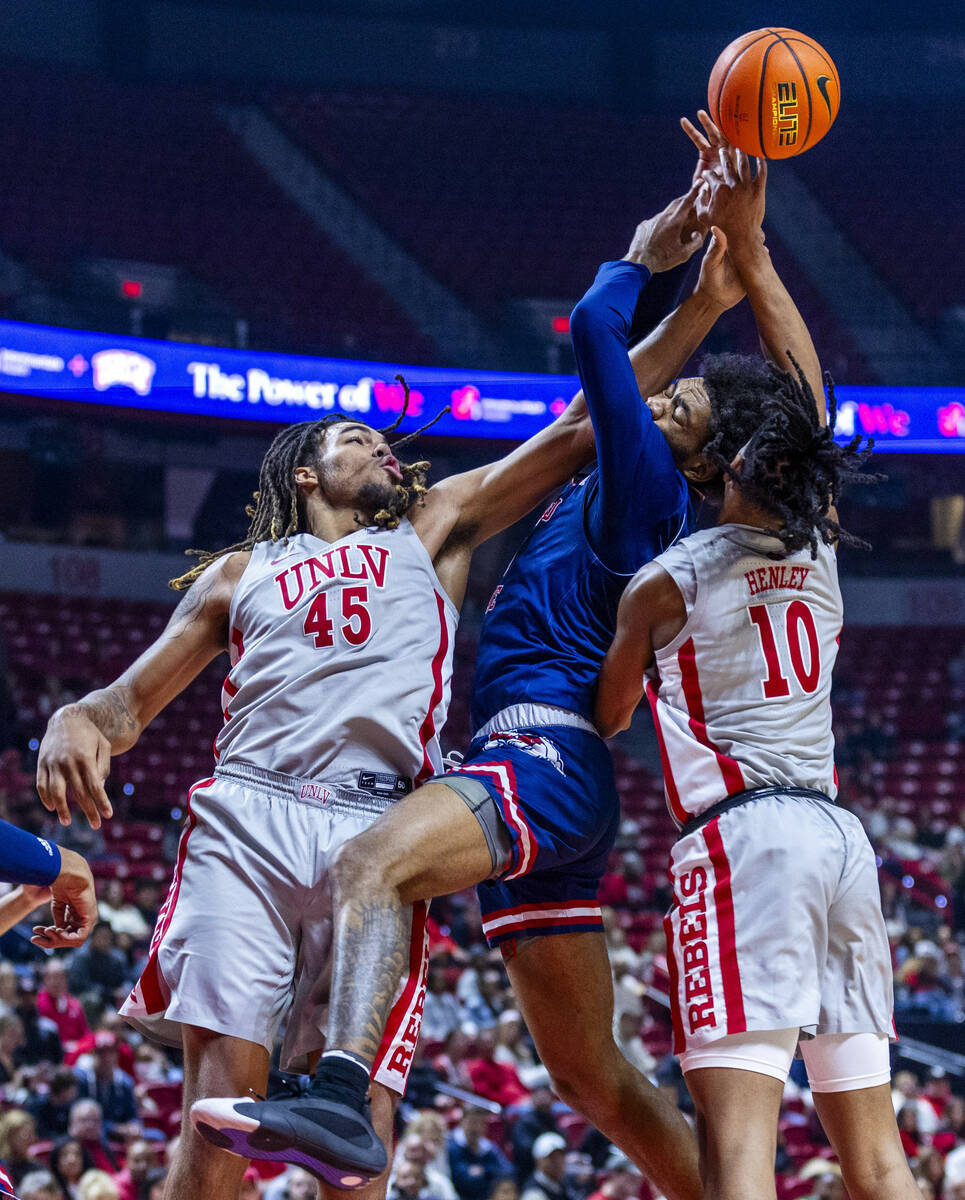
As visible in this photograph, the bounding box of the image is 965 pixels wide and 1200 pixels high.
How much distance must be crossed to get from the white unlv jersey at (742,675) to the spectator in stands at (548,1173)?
Answer: 17.7 ft

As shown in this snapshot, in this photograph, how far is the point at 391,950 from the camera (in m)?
2.84

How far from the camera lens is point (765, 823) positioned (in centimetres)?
291

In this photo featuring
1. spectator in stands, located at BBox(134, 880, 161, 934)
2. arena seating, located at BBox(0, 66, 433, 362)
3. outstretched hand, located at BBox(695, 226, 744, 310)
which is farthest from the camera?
arena seating, located at BBox(0, 66, 433, 362)

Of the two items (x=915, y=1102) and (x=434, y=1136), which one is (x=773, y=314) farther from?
(x=915, y=1102)

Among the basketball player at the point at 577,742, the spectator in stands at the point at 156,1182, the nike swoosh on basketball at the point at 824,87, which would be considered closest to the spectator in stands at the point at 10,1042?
the spectator in stands at the point at 156,1182

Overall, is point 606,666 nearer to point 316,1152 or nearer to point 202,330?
point 316,1152

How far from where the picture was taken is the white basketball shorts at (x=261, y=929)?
304 cm

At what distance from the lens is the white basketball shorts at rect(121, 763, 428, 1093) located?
304cm

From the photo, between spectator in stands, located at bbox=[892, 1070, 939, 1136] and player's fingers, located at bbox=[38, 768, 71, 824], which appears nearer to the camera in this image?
player's fingers, located at bbox=[38, 768, 71, 824]

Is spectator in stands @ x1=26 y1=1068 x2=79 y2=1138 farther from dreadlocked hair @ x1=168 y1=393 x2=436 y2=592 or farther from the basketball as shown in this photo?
the basketball

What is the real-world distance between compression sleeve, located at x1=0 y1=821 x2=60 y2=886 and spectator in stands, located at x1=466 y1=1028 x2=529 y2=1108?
252 inches

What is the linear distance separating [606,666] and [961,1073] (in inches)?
303

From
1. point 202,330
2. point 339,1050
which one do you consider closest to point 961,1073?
point 339,1050

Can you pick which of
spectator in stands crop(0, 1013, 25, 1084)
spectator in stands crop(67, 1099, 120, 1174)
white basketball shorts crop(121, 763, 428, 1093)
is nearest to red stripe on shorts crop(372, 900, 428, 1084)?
white basketball shorts crop(121, 763, 428, 1093)
